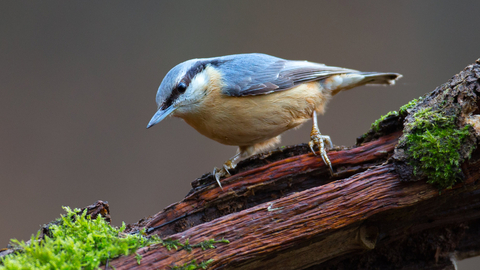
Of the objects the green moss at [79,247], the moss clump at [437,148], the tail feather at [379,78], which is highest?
the tail feather at [379,78]

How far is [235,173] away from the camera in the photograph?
236 cm

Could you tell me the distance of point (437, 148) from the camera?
1.67 m

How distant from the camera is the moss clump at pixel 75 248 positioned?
1.42 metres

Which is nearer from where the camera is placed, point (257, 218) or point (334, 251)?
point (257, 218)

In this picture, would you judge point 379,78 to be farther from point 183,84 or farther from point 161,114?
point 161,114

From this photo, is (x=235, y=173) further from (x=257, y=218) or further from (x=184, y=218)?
(x=257, y=218)

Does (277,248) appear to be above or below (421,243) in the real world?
above

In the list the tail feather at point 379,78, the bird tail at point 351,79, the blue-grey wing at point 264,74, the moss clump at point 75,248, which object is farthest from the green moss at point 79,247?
the tail feather at point 379,78

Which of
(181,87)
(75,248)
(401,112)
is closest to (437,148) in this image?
(401,112)

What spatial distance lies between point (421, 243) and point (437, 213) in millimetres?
233

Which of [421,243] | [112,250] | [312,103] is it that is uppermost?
[312,103]

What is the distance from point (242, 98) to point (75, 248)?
1.30 meters

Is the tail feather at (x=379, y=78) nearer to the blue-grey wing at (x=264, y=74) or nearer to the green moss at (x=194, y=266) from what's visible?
the blue-grey wing at (x=264, y=74)

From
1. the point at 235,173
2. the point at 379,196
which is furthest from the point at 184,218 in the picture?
the point at 379,196
